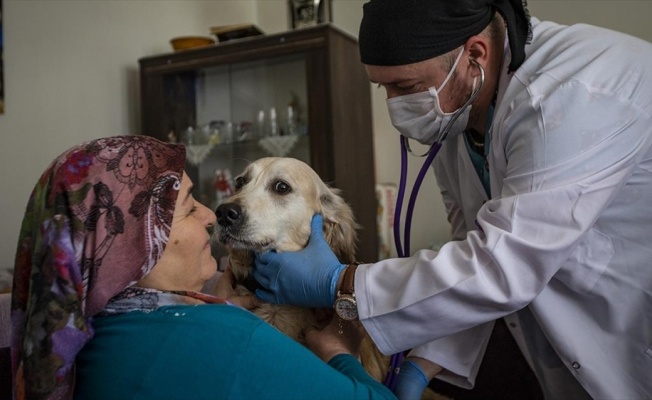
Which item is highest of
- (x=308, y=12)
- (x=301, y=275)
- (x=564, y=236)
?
(x=308, y=12)

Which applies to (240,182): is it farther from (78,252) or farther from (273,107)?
(273,107)

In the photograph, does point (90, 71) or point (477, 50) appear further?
point (90, 71)

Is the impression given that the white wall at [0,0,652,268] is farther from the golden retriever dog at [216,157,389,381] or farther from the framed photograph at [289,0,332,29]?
the golden retriever dog at [216,157,389,381]

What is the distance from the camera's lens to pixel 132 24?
3.55m

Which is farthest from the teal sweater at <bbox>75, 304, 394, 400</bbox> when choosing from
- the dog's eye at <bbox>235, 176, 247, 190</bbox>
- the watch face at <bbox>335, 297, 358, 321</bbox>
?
the dog's eye at <bbox>235, 176, 247, 190</bbox>

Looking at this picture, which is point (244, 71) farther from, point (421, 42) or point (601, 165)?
point (601, 165)

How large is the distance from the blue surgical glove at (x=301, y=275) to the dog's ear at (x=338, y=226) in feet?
0.61

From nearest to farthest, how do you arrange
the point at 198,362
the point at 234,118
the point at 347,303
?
the point at 198,362, the point at 347,303, the point at 234,118

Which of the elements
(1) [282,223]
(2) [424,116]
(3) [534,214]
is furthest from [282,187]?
(3) [534,214]

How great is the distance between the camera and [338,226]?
161cm

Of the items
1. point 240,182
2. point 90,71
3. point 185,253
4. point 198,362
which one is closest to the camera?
point 198,362

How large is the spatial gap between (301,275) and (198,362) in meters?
0.45

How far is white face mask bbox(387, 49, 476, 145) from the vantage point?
142 centimetres

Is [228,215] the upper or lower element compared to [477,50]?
lower
